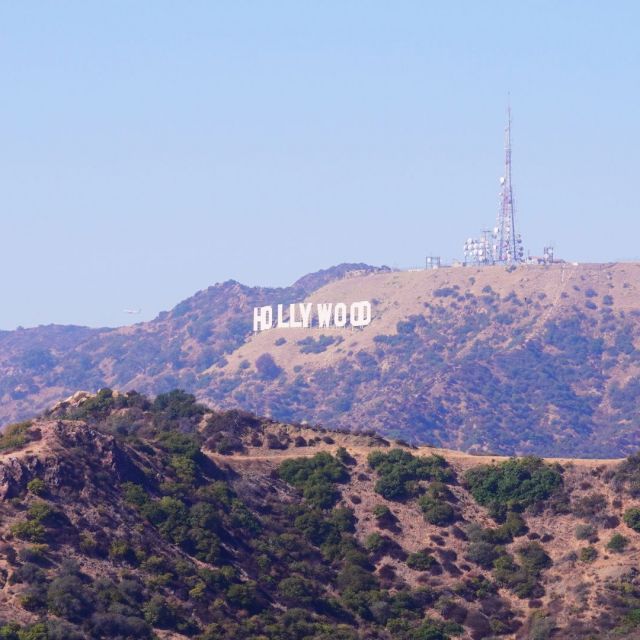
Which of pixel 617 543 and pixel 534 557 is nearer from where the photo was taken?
pixel 617 543

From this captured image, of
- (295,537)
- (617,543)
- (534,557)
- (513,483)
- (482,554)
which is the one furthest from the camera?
(513,483)

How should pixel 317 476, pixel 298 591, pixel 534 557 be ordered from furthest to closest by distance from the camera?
pixel 317 476
pixel 534 557
pixel 298 591

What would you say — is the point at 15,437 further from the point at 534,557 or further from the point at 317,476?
the point at 534,557

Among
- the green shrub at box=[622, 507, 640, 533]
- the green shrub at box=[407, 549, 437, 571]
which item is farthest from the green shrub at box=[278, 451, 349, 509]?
the green shrub at box=[622, 507, 640, 533]

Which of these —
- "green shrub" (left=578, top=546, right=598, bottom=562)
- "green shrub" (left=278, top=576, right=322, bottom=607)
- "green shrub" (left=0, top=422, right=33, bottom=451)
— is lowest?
"green shrub" (left=278, top=576, right=322, bottom=607)

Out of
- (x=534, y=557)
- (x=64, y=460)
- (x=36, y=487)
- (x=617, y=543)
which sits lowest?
(x=534, y=557)

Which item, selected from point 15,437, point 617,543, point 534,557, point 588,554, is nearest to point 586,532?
point 617,543

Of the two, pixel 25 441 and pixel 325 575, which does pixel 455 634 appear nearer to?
pixel 325 575

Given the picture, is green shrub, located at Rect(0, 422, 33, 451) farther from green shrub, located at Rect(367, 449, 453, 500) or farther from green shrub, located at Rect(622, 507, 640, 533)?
green shrub, located at Rect(622, 507, 640, 533)

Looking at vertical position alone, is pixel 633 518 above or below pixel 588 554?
above
